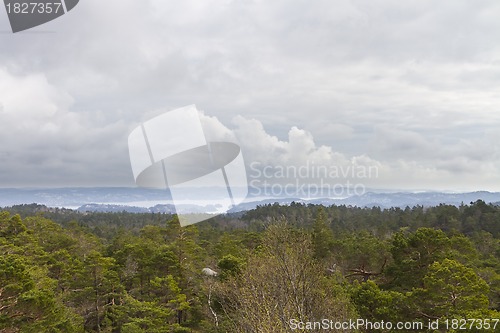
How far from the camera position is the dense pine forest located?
14.0 metres

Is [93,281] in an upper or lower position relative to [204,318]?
upper

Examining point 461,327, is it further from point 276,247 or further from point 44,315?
point 44,315

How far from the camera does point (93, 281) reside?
23234 millimetres

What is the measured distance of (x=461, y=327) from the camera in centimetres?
1043

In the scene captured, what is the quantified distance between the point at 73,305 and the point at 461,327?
875 inches

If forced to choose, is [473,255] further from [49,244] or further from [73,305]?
[49,244]

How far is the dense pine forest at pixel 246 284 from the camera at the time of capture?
14008 millimetres

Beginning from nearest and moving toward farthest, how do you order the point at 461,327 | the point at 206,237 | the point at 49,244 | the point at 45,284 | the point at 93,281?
the point at 461,327, the point at 45,284, the point at 93,281, the point at 49,244, the point at 206,237

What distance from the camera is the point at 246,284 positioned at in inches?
647

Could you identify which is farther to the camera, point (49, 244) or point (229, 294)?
point (49, 244)

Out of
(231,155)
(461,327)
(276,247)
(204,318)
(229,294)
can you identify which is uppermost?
(231,155)

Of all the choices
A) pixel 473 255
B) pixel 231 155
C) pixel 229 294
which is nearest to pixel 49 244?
pixel 229 294

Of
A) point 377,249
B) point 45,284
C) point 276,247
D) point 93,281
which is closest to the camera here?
point 276,247

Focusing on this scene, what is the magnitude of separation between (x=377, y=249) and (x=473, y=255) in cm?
660
